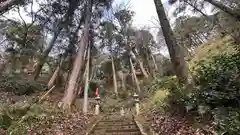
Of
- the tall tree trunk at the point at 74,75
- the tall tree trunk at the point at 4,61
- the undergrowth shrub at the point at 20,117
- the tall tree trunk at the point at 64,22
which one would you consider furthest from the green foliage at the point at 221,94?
the tall tree trunk at the point at 4,61

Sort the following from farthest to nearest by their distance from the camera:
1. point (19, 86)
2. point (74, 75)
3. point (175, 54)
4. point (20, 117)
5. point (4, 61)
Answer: point (4, 61) < point (19, 86) < point (74, 75) < point (175, 54) < point (20, 117)

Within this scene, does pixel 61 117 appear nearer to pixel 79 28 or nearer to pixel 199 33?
pixel 79 28

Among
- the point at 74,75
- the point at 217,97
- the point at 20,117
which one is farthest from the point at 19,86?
the point at 217,97

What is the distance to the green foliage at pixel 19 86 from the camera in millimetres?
21453

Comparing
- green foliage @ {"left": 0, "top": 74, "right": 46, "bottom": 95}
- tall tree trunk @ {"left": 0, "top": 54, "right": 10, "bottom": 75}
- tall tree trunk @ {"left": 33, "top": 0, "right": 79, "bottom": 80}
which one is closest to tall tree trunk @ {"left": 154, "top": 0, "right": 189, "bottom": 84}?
tall tree trunk @ {"left": 33, "top": 0, "right": 79, "bottom": 80}

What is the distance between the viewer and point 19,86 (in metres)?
21.9

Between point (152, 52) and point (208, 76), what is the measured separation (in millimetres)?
29300

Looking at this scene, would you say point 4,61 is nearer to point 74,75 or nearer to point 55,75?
point 55,75

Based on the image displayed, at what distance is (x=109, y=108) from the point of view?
21.9 meters

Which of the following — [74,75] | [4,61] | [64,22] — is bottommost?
[74,75]

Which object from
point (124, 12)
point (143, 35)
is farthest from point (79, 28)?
point (143, 35)

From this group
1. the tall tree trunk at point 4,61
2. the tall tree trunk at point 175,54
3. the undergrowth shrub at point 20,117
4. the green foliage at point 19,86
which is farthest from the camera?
the tall tree trunk at point 4,61

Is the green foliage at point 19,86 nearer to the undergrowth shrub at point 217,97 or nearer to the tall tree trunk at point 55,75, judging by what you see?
the tall tree trunk at point 55,75

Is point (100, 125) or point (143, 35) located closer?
point (100, 125)
